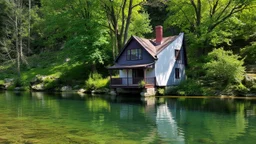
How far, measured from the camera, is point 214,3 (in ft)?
144

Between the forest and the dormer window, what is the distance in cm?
417

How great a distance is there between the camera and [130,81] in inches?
1428

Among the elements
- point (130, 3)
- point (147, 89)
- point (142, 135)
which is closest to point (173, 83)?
point (147, 89)

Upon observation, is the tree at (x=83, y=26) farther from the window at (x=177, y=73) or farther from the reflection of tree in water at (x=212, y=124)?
the reflection of tree in water at (x=212, y=124)

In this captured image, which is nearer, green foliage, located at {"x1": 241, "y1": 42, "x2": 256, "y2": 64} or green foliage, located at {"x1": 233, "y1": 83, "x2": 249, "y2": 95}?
green foliage, located at {"x1": 233, "y1": 83, "x2": 249, "y2": 95}

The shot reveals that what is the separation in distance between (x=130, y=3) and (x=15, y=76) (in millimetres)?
27325

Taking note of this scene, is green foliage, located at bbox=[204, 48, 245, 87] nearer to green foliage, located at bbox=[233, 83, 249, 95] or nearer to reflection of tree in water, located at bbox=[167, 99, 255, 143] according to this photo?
green foliage, located at bbox=[233, 83, 249, 95]

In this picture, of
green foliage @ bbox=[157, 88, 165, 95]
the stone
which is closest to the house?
green foliage @ bbox=[157, 88, 165, 95]

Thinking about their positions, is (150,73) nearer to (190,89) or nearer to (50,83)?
(190,89)

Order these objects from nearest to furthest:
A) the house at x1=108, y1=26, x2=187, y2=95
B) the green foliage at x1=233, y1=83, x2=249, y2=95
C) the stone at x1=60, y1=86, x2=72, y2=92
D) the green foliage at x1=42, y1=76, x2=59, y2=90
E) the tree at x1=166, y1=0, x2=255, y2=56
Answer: the green foliage at x1=233, y1=83, x2=249, y2=95 → the house at x1=108, y1=26, x2=187, y2=95 → the tree at x1=166, y1=0, x2=255, y2=56 → the stone at x1=60, y1=86, x2=72, y2=92 → the green foliage at x1=42, y1=76, x2=59, y2=90

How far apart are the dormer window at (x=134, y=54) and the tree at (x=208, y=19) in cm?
771

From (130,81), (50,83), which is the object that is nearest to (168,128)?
(130,81)

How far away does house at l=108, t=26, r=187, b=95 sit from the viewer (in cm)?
3509

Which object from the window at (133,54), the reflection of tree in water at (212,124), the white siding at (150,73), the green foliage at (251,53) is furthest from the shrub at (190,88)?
the reflection of tree in water at (212,124)
